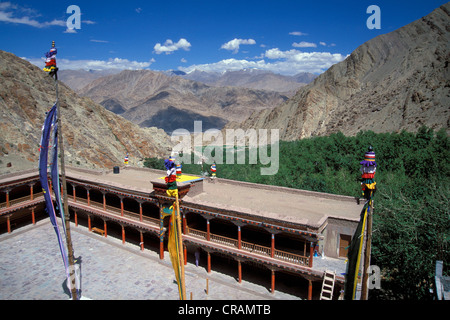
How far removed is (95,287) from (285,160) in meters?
25.3

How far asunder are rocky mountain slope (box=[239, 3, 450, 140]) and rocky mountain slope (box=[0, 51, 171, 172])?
99.1 ft

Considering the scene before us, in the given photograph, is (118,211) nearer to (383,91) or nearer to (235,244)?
(235,244)

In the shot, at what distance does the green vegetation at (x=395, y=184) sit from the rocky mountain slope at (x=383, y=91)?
12132 mm

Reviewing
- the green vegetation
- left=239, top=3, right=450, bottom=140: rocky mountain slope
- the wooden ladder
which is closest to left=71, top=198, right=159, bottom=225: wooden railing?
the wooden ladder

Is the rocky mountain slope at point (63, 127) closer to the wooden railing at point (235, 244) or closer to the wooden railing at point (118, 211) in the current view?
the wooden railing at point (118, 211)

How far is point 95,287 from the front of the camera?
58.0 ft

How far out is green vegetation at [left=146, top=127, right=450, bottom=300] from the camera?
55.8 ft

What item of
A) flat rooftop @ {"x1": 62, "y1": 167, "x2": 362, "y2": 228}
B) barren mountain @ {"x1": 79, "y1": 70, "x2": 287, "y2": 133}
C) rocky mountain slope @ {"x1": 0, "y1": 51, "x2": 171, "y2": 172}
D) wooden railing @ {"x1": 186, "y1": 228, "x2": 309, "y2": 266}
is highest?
barren mountain @ {"x1": 79, "y1": 70, "x2": 287, "y2": 133}

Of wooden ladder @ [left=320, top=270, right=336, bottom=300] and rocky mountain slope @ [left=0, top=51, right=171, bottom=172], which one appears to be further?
rocky mountain slope @ [left=0, top=51, right=171, bottom=172]

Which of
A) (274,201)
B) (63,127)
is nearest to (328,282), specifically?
(274,201)

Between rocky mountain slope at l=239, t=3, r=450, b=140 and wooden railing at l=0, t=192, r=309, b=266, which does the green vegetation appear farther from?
rocky mountain slope at l=239, t=3, r=450, b=140

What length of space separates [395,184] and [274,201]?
44.0ft

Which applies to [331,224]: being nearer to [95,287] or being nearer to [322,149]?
[95,287]

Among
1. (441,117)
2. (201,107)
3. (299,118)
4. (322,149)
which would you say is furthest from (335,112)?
(201,107)
